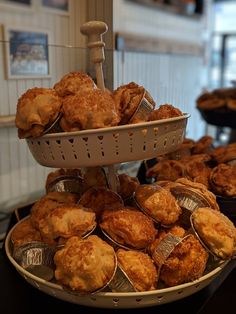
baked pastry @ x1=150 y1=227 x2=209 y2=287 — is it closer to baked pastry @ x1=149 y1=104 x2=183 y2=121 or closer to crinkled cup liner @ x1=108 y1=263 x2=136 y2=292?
crinkled cup liner @ x1=108 y1=263 x2=136 y2=292

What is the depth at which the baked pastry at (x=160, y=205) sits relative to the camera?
1.91 feet

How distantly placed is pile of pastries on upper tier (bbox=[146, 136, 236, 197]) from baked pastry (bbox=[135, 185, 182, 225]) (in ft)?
0.74

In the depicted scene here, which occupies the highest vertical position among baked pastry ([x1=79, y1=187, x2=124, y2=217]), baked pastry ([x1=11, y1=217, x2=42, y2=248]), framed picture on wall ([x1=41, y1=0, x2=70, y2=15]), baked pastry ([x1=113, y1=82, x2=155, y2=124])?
framed picture on wall ([x1=41, y1=0, x2=70, y2=15])

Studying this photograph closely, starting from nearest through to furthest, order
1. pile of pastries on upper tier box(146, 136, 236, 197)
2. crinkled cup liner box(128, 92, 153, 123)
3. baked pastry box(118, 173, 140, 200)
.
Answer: crinkled cup liner box(128, 92, 153, 123)
baked pastry box(118, 173, 140, 200)
pile of pastries on upper tier box(146, 136, 236, 197)

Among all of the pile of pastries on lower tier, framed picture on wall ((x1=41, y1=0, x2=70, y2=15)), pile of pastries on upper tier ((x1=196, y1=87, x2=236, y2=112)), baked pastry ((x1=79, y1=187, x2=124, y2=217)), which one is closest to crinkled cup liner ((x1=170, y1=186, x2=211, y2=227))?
the pile of pastries on lower tier

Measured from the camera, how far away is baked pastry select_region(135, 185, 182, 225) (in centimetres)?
58

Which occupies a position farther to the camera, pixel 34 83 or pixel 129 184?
pixel 34 83

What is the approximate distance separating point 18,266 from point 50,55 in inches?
23.0

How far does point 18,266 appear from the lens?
0.56 metres

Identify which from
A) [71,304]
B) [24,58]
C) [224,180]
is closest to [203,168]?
[224,180]

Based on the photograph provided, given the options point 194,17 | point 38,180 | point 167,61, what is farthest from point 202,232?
point 194,17

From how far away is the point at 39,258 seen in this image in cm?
56

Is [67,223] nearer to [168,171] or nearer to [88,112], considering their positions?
[88,112]

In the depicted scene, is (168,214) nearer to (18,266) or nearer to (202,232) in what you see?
(202,232)
